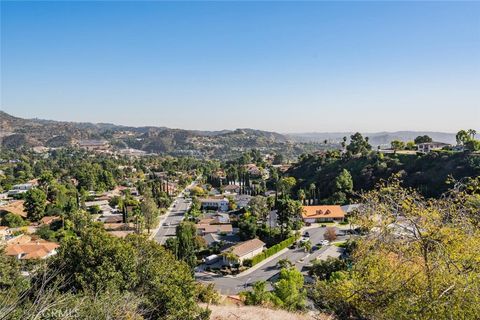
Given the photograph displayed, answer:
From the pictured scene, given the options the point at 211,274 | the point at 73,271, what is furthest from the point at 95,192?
the point at 73,271

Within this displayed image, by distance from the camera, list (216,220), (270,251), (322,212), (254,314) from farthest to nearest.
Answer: (216,220)
(322,212)
(270,251)
(254,314)

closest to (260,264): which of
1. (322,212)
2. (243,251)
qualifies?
(243,251)

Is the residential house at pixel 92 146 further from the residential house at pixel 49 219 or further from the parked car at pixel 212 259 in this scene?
the parked car at pixel 212 259

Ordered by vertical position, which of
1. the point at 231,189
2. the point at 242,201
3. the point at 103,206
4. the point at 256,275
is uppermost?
the point at 256,275

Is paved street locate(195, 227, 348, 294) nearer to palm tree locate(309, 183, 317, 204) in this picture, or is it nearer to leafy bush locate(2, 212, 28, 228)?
palm tree locate(309, 183, 317, 204)

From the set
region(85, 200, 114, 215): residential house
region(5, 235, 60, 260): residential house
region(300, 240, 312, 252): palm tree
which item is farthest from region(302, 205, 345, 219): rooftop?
region(85, 200, 114, 215): residential house

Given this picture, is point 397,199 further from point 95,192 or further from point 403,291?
point 95,192

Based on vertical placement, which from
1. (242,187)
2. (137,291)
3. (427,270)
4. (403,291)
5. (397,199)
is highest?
(397,199)

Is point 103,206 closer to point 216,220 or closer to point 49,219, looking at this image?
point 49,219
